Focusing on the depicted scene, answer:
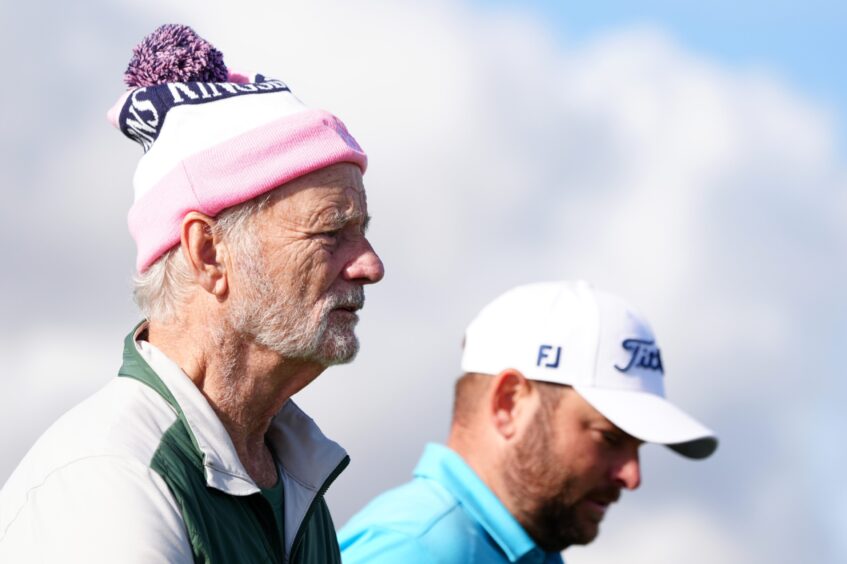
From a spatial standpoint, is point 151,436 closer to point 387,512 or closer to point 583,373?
point 387,512

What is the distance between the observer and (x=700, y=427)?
5.62 meters

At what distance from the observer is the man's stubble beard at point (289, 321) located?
11.1 feet

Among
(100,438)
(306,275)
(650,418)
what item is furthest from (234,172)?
(650,418)

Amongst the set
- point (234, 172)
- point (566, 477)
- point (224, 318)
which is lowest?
point (566, 477)

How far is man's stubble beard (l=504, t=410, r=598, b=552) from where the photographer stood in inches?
207

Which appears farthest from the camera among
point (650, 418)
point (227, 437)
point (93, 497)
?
point (650, 418)

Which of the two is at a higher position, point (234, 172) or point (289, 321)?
point (234, 172)

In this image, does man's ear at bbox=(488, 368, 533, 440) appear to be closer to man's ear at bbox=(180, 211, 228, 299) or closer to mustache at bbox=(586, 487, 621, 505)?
mustache at bbox=(586, 487, 621, 505)

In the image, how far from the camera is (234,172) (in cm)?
349

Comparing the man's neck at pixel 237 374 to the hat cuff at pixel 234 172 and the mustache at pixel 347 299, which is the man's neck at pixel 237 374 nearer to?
the mustache at pixel 347 299

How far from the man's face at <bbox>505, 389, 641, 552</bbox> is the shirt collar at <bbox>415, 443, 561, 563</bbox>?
9 cm

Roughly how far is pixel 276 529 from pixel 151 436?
407 millimetres

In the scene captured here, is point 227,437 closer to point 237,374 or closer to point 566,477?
point 237,374

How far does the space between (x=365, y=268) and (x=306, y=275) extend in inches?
5.5
